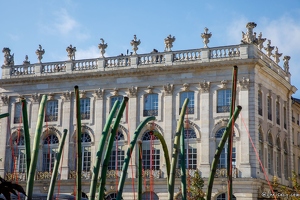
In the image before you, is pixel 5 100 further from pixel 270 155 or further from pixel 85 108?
pixel 270 155

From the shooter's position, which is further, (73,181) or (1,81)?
(1,81)

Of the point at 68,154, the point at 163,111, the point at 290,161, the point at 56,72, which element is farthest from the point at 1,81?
the point at 290,161

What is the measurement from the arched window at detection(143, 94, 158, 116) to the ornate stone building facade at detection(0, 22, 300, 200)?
8cm

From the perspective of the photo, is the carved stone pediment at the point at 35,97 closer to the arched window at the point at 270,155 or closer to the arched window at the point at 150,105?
the arched window at the point at 150,105

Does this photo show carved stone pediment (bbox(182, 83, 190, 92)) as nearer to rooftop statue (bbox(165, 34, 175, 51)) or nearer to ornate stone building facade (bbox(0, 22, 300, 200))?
ornate stone building facade (bbox(0, 22, 300, 200))

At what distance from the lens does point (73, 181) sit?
46750 mm

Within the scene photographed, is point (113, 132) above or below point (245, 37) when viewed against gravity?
below

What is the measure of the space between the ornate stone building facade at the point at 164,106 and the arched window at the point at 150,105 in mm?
76

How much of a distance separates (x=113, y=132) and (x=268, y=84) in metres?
30.0

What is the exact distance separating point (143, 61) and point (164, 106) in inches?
144

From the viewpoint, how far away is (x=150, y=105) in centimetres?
4691

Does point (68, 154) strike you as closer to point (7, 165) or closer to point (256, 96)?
point (7, 165)

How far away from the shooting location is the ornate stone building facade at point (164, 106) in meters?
44.2

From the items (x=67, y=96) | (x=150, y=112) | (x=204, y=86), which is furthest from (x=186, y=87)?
(x=67, y=96)
